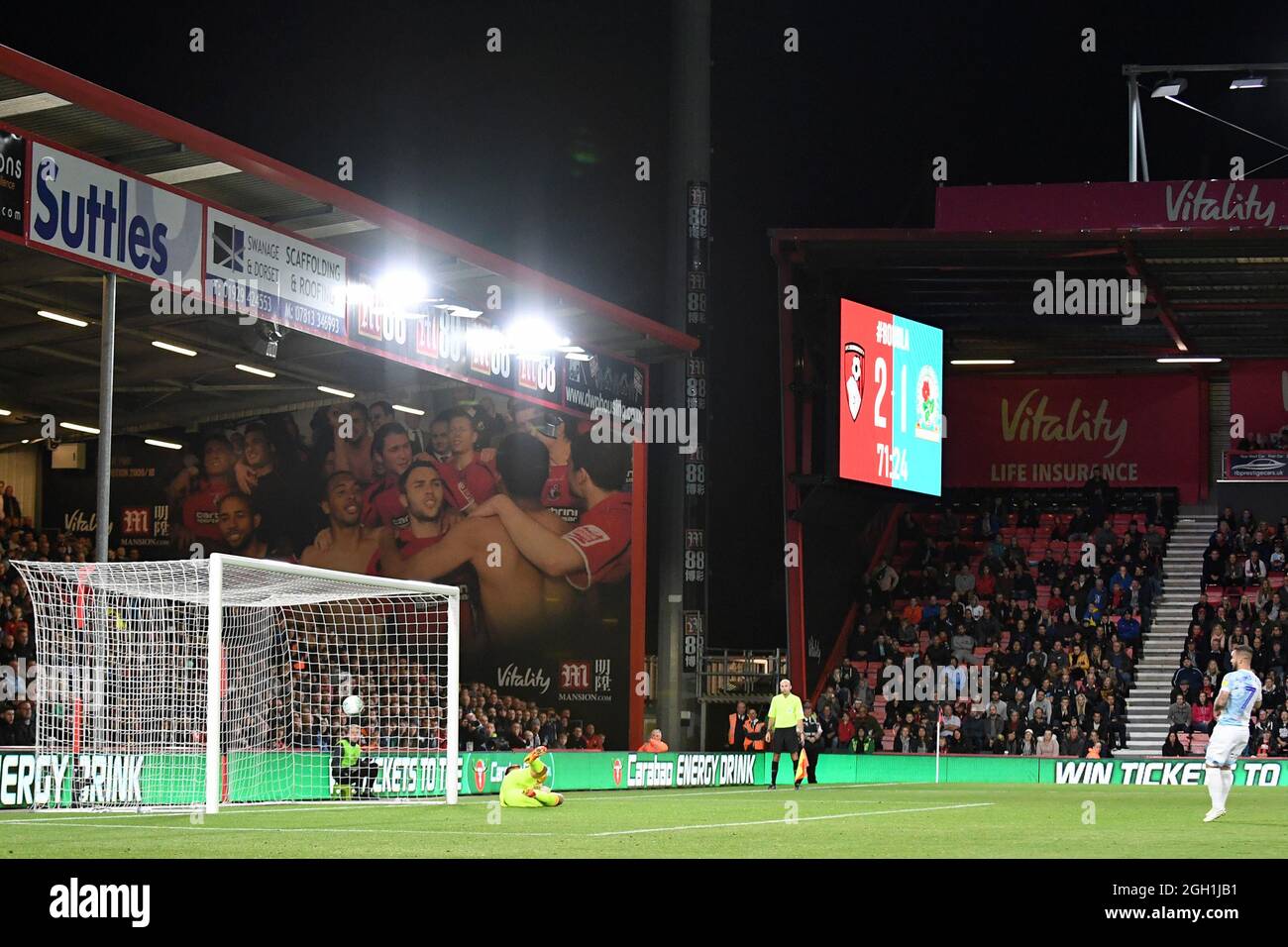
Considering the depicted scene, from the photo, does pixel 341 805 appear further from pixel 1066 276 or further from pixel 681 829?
pixel 1066 276

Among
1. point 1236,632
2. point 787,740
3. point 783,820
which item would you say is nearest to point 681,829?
point 783,820

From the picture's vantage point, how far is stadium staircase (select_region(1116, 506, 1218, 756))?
37125mm

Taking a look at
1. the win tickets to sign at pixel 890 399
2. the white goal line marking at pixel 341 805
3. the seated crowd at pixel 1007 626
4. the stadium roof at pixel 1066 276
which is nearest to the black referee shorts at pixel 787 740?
the white goal line marking at pixel 341 805

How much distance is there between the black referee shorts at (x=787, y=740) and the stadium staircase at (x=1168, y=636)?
12.7 metres

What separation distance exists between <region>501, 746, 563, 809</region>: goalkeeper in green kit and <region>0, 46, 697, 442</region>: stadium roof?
8.68m

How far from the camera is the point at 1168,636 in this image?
40.5 meters

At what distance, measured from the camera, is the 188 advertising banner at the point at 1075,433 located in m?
45.8

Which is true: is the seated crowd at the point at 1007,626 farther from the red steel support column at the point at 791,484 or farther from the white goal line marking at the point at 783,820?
the white goal line marking at the point at 783,820

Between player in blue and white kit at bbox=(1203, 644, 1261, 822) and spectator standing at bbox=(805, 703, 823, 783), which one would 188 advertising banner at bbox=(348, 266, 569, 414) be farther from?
player in blue and white kit at bbox=(1203, 644, 1261, 822)

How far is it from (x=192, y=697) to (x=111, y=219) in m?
6.20

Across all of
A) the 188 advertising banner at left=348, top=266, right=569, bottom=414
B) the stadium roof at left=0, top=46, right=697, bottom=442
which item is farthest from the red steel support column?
the 188 advertising banner at left=348, top=266, right=569, bottom=414
